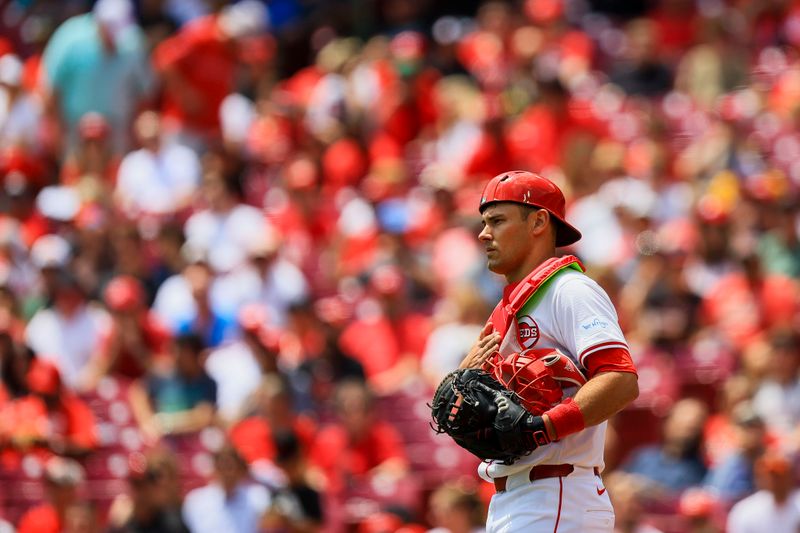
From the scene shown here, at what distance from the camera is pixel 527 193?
497 centimetres

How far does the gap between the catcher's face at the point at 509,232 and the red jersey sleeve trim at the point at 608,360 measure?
440 mm

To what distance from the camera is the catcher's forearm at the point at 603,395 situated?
15.3 ft

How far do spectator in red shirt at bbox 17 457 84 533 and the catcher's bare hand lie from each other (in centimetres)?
467

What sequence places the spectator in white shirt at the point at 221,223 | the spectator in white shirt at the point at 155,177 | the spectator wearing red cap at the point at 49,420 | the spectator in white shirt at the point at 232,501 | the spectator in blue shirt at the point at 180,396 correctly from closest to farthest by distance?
the spectator in white shirt at the point at 232,501, the spectator wearing red cap at the point at 49,420, the spectator in blue shirt at the point at 180,396, the spectator in white shirt at the point at 221,223, the spectator in white shirt at the point at 155,177

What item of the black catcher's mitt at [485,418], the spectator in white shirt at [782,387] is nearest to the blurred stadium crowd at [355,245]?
the spectator in white shirt at [782,387]

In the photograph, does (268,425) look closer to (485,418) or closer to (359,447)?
(359,447)

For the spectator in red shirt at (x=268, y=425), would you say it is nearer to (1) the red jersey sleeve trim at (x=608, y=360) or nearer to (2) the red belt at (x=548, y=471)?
(2) the red belt at (x=548, y=471)

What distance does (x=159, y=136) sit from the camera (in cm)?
1332

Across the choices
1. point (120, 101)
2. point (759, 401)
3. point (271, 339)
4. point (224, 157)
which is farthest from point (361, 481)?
point (120, 101)

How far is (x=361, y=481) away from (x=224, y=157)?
441cm

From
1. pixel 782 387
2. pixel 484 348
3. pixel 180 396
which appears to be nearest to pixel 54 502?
pixel 180 396

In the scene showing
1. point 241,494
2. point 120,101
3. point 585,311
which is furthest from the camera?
point 120,101

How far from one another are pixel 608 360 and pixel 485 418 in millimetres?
397

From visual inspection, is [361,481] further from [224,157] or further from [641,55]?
[641,55]
